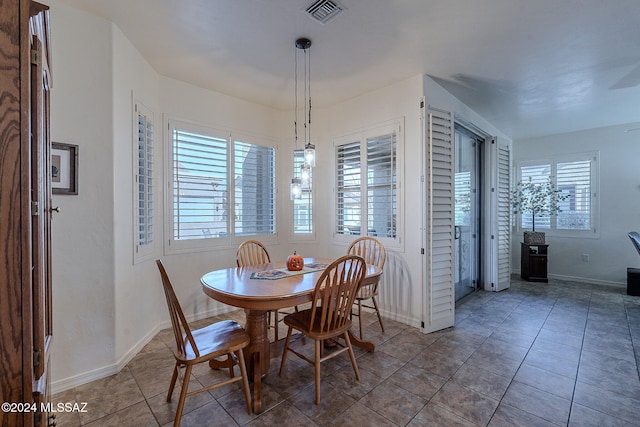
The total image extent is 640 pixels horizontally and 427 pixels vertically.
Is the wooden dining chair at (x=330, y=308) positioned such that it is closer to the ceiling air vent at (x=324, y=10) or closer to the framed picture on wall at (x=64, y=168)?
the ceiling air vent at (x=324, y=10)

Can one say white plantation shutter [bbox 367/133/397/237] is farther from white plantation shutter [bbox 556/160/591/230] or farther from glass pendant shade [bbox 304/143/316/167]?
white plantation shutter [bbox 556/160/591/230]

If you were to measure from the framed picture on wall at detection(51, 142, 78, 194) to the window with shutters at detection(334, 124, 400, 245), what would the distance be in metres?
2.74

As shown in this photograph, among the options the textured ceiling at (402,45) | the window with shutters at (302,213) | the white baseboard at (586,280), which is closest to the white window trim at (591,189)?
the white baseboard at (586,280)

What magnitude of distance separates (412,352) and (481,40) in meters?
2.78

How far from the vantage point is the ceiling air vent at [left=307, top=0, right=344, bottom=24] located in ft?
6.48

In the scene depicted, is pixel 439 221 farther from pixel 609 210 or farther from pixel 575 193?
pixel 609 210

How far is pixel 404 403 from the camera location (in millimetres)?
1919

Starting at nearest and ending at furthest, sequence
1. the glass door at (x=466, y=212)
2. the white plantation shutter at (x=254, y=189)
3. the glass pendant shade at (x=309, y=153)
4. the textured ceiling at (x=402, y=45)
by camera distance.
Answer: the textured ceiling at (x=402, y=45)
the glass pendant shade at (x=309, y=153)
the white plantation shutter at (x=254, y=189)
the glass door at (x=466, y=212)

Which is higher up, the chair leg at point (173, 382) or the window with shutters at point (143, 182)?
the window with shutters at point (143, 182)

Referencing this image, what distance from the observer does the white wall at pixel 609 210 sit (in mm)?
4723

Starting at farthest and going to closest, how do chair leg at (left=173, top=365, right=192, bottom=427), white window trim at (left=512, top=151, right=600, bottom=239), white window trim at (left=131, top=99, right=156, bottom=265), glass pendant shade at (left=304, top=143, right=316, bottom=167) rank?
white window trim at (left=512, top=151, right=600, bottom=239) → white window trim at (left=131, top=99, right=156, bottom=265) → glass pendant shade at (left=304, top=143, right=316, bottom=167) → chair leg at (left=173, top=365, right=192, bottom=427)

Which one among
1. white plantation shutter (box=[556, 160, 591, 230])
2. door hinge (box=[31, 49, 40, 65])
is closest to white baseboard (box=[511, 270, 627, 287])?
white plantation shutter (box=[556, 160, 591, 230])

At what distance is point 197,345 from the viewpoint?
1.83 meters

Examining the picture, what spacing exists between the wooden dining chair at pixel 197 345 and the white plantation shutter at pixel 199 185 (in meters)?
1.57
